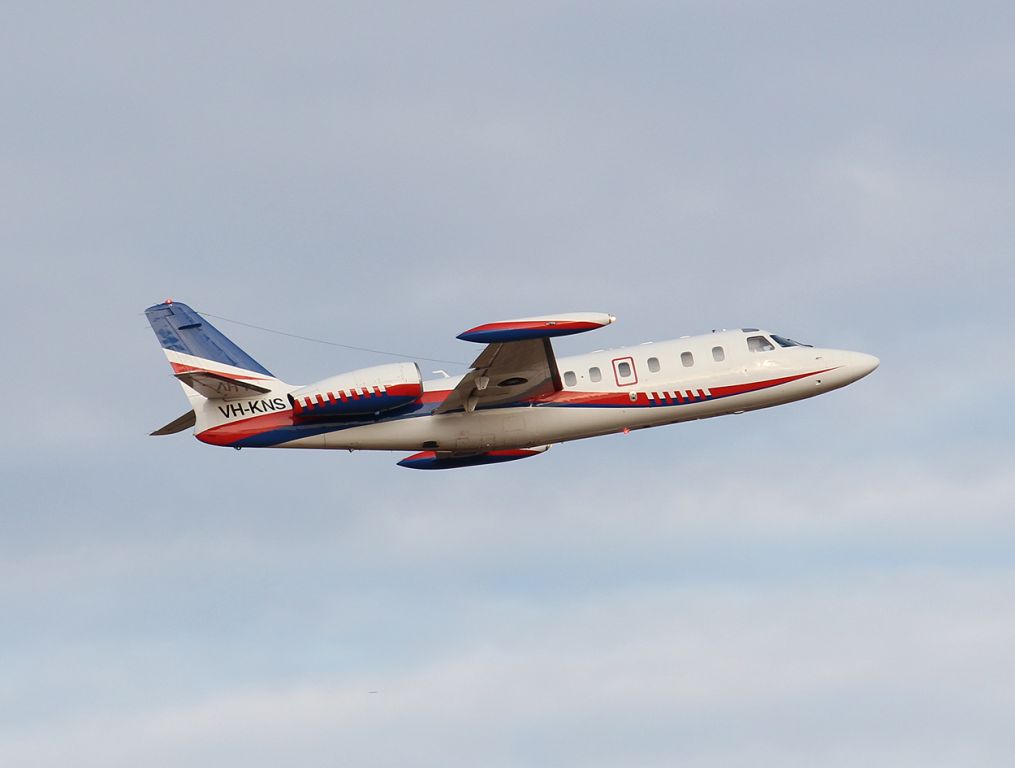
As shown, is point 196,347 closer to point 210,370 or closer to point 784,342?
point 210,370

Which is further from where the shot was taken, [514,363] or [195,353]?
[195,353]

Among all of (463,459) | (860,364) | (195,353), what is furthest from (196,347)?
(860,364)

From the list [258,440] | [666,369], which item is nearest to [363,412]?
[258,440]

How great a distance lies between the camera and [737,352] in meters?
48.8

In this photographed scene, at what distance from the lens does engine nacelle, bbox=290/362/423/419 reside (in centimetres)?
4534

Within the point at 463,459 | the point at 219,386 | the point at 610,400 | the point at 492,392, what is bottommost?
the point at 463,459

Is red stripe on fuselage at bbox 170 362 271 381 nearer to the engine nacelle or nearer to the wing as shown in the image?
the engine nacelle

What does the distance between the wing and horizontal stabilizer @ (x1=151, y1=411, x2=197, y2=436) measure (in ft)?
25.8

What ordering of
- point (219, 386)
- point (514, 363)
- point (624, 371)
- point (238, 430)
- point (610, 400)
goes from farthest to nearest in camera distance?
1. point (624, 371)
2. point (610, 400)
3. point (238, 430)
4. point (219, 386)
5. point (514, 363)

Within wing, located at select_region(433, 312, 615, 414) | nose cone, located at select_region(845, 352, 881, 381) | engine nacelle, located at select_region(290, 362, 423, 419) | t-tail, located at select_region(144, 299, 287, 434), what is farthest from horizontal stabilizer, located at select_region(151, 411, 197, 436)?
nose cone, located at select_region(845, 352, 881, 381)

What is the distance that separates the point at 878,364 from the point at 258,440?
21.0 meters

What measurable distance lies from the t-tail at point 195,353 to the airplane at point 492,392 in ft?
0.14

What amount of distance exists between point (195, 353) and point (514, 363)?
431 inches

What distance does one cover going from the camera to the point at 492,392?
155 feet
